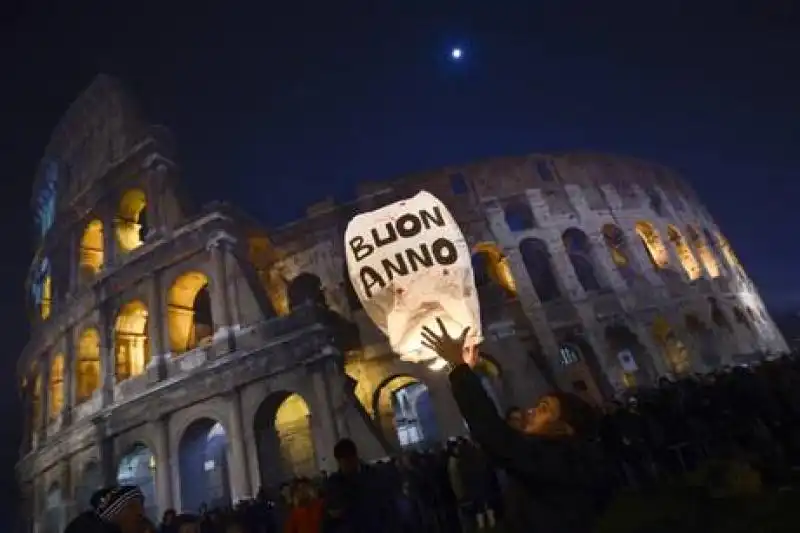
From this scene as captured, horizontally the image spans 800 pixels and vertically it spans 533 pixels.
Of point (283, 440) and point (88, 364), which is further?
point (88, 364)

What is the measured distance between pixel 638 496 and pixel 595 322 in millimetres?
12974

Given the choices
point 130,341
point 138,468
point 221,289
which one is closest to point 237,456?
point 221,289

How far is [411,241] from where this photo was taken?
6145 mm

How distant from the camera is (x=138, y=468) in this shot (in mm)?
18109

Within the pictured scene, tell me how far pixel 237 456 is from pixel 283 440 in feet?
8.13

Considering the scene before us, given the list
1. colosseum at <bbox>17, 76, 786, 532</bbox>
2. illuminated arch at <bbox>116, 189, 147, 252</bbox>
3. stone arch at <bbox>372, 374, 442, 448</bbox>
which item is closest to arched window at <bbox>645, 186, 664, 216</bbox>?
colosseum at <bbox>17, 76, 786, 532</bbox>

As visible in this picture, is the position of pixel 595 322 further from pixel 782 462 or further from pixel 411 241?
pixel 411 241

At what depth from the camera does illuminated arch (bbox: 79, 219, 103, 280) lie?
22.1m

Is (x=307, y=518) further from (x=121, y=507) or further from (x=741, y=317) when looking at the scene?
(x=741, y=317)

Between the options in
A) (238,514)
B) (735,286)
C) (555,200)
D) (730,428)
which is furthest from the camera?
(735,286)

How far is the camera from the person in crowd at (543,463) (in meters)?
2.52

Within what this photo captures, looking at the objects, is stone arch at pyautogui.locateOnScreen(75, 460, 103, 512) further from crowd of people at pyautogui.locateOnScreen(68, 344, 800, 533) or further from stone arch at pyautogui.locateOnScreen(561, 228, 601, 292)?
stone arch at pyautogui.locateOnScreen(561, 228, 601, 292)

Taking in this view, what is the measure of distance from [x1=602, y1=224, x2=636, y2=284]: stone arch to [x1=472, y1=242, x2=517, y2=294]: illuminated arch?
455 centimetres

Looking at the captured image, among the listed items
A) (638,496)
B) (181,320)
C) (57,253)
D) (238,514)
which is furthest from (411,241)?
(57,253)
